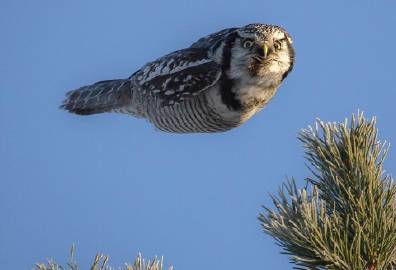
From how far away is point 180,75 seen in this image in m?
5.34

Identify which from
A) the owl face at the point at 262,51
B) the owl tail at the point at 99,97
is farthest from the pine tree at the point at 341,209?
the owl tail at the point at 99,97

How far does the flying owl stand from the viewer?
15.5 feet

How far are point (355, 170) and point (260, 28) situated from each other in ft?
8.45

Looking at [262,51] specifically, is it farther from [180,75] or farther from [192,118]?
[192,118]

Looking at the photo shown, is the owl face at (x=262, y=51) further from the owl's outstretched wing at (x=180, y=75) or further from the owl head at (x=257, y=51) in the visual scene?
the owl's outstretched wing at (x=180, y=75)

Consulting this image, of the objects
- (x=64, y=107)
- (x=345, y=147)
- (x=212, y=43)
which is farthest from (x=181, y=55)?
(x=345, y=147)

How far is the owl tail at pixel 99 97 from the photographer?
21.9 ft

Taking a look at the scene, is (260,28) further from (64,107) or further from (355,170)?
(64,107)

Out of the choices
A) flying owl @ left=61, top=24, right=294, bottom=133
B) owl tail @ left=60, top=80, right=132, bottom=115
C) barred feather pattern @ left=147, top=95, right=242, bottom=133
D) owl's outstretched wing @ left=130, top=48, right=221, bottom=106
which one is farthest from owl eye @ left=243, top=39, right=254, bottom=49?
owl tail @ left=60, top=80, right=132, bottom=115

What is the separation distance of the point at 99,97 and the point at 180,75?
170 centimetres

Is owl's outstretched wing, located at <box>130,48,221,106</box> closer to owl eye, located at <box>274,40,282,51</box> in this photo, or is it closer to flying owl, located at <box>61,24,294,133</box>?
flying owl, located at <box>61,24,294,133</box>

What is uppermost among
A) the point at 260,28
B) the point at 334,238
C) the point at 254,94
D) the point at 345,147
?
the point at 260,28

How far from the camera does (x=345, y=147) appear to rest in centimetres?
226

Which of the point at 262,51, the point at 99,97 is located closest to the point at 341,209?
the point at 262,51
